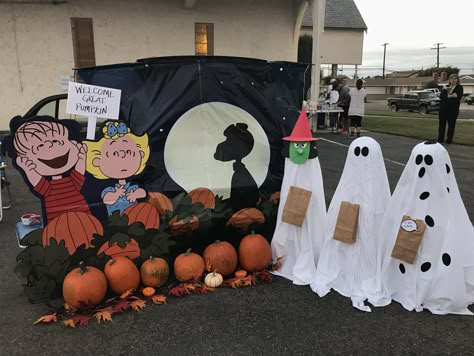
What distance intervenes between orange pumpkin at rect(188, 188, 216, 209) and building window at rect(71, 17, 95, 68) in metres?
10.6

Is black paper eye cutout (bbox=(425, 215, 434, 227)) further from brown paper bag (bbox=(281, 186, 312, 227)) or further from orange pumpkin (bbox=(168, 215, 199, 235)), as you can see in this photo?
orange pumpkin (bbox=(168, 215, 199, 235))

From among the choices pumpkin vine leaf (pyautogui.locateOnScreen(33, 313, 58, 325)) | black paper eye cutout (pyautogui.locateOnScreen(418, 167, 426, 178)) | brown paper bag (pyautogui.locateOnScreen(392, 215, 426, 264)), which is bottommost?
pumpkin vine leaf (pyautogui.locateOnScreen(33, 313, 58, 325))

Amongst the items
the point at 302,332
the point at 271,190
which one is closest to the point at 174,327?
the point at 302,332

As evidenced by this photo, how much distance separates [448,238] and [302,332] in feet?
4.38

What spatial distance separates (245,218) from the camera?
12.4 ft

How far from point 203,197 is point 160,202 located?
0.40 metres

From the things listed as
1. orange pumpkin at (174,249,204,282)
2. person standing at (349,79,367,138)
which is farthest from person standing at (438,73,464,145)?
orange pumpkin at (174,249,204,282)

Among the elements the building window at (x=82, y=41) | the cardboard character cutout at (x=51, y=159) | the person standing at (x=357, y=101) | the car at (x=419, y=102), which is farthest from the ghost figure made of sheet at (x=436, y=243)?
the car at (x=419, y=102)

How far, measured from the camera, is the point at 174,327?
288 centimetres

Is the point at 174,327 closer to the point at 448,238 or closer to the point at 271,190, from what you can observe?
the point at 271,190

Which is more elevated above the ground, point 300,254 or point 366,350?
point 300,254

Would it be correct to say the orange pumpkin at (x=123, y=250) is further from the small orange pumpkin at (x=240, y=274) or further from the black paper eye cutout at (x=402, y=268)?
the black paper eye cutout at (x=402, y=268)

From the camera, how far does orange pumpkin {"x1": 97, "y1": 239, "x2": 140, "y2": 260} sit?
3369 millimetres

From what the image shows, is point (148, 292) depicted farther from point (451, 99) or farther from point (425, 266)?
point (451, 99)
